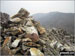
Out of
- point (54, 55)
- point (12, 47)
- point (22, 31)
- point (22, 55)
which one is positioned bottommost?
point (54, 55)

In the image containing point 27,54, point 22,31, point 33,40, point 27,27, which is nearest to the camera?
point 27,54

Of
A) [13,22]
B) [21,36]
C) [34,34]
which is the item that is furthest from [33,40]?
[13,22]

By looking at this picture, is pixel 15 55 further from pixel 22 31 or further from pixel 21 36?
pixel 22 31

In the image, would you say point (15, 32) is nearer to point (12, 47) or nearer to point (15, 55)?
point (12, 47)

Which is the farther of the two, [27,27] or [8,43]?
[27,27]

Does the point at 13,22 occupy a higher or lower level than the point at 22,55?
higher

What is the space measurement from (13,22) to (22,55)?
208cm

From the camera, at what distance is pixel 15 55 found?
3916 millimetres

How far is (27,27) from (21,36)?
80 centimetres

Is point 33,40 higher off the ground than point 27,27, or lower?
lower

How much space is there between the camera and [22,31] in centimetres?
481

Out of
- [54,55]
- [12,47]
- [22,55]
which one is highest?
[12,47]

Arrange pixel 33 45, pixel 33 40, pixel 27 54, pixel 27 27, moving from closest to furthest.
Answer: pixel 27 54 < pixel 33 45 < pixel 33 40 < pixel 27 27

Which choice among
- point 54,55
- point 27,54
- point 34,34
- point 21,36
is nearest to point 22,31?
point 21,36
